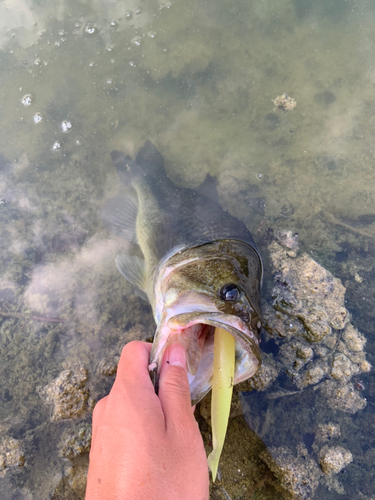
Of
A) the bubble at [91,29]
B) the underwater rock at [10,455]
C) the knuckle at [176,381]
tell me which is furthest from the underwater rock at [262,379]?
the bubble at [91,29]

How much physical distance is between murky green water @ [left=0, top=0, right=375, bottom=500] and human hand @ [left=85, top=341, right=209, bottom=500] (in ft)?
4.55

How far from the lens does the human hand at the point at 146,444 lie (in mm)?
1434

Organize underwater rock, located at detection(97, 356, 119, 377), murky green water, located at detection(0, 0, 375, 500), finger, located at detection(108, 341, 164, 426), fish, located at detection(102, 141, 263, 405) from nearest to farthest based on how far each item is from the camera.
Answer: finger, located at detection(108, 341, 164, 426)
fish, located at detection(102, 141, 263, 405)
underwater rock, located at detection(97, 356, 119, 377)
murky green water, located at detection(0, 0, 375, 500)

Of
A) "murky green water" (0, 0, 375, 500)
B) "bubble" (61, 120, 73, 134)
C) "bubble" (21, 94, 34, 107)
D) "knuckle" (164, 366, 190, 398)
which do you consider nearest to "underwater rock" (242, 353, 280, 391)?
"murky green water" (0, 0, 375, 500)

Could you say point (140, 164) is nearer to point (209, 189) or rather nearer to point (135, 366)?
point (209, 189)

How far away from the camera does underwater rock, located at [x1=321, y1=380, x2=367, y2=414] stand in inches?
109

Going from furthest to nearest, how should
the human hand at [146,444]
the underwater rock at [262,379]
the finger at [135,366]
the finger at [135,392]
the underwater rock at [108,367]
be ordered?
1. the underwater rock at [108,367]
2. the underwater rock at [262,379]
3. the finger at [135,366]
4. the finger at [135,392]
5. the human hand at [146,444]

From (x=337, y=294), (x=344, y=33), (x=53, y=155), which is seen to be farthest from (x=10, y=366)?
(x=344, y=33)

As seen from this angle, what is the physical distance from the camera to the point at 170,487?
4.83 feet

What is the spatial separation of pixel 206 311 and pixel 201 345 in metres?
0.44

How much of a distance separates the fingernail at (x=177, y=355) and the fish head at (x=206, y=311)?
0.05 metres

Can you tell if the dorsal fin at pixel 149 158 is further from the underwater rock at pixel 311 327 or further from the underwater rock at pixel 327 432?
the underwater rock at pixel 327 432

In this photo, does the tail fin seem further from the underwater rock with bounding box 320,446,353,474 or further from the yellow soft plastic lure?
the underwater rock with bounding box 320,446,353,474

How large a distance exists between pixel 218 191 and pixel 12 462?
3.65 metres
